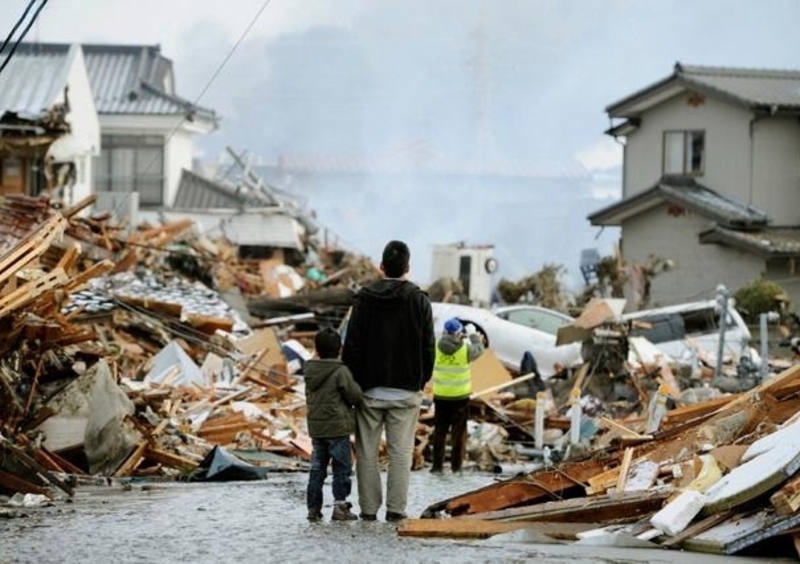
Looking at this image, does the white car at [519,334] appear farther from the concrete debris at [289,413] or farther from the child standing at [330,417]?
the child standing at [330,417]

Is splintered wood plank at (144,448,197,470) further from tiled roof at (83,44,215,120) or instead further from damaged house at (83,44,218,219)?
tiled roof at (83,44,215,120)

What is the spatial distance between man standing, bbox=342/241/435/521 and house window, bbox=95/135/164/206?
56870 mm

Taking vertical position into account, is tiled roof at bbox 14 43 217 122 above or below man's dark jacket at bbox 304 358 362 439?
above

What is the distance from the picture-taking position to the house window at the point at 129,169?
70625mm

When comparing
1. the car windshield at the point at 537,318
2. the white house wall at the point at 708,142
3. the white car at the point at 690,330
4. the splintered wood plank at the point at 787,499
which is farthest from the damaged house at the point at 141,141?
the splintered wood plank at the point at 787,499

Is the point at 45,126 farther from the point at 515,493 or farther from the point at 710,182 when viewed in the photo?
the point at 515,493

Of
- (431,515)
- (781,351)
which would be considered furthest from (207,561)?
(781,351)

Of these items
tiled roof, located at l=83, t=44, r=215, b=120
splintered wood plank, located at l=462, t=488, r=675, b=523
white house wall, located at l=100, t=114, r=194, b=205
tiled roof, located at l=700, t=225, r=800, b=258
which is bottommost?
splintered wood plank, located at l=462, t=488, r=675, b=523

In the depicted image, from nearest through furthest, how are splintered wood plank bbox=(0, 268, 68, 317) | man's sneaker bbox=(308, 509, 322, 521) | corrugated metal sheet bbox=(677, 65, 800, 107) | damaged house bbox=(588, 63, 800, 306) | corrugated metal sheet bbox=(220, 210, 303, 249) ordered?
1. man's sneaker bbox=(308, 509, 322, 521)
2. splintered wood plank bbox=(0, 268, 68, 317)
3. damaged house bbox=(588, 63, 800, 306)
4. corrugated metal sheet bbox=(677, 65, 800, 107)
5. corrugated metal sheet bbox=(220, 210, 303, 249)

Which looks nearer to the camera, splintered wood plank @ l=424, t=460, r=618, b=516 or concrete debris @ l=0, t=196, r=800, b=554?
concrete debris @ l=0, t=196, r=800, b=554

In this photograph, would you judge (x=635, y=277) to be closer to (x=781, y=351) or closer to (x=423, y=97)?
(x=781, y=351)

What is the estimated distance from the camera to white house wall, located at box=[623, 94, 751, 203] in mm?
51719

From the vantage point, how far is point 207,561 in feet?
38.2

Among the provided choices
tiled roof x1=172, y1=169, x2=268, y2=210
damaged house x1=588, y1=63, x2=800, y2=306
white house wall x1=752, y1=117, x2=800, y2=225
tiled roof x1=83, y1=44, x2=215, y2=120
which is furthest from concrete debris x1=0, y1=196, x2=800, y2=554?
tiled roof x1=83, y1=44, x2=215, y2=120
